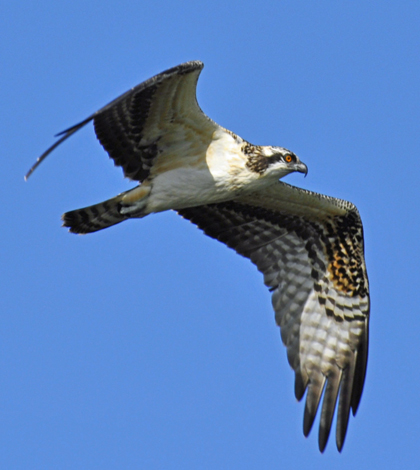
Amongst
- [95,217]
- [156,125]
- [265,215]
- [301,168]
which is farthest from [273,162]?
[95,217]

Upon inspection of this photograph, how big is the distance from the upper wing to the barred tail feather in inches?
17.7

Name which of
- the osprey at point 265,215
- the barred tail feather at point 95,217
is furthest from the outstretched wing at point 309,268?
the barred tail feather at point 95,217

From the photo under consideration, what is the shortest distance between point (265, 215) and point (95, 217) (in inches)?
99.4

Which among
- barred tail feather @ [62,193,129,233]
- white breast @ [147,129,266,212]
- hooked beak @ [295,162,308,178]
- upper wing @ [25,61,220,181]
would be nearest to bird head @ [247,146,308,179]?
hooked beak @ [295,162,308,178]

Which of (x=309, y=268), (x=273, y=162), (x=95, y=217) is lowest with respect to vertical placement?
(x=95, y=217)

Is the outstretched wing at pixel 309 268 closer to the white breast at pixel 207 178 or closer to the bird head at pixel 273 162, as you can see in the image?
the bird head at pixel 273 162

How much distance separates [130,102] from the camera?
31.3 ft

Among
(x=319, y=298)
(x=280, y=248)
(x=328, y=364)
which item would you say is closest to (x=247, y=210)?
(x=280, y=248)

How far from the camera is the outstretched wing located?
439 inches

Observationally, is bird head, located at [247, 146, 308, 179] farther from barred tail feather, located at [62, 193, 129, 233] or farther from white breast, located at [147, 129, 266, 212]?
barred tail feather, located at [62, 193, 129, 233]

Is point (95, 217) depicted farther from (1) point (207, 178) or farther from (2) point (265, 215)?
(2) point (265, 215)

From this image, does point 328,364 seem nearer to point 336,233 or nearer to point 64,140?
point 336,233

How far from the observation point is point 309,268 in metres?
11.9

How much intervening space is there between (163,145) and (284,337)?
3.15 m
